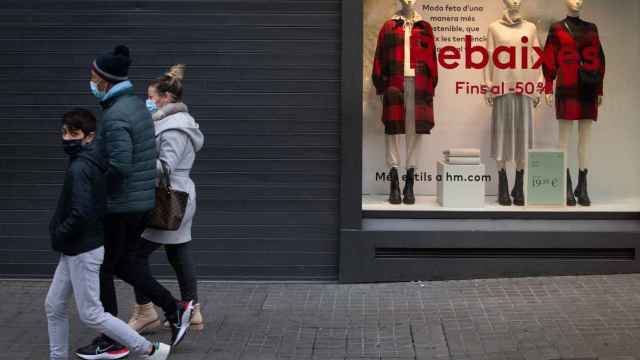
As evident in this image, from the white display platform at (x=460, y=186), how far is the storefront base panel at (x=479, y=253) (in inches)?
16.4

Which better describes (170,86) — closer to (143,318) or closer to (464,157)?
(143,318)

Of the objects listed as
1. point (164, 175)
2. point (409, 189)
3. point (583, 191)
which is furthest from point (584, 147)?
point (164, 175)

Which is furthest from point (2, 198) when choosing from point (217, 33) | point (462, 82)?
point (462, 82)

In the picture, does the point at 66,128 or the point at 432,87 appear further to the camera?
the point at 432,87

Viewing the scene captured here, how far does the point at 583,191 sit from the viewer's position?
9172 mm

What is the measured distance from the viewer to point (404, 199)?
9070mm

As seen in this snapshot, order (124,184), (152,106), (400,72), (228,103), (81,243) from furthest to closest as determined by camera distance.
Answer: (400,72)
(228,103)
(152,106)
(124,184)
(81,243)

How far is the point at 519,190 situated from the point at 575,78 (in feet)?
3.91

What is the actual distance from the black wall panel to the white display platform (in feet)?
3.73

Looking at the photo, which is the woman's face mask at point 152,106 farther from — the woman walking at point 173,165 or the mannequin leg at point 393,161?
the mannequin leg at point 393,161

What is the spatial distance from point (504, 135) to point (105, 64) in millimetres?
4385

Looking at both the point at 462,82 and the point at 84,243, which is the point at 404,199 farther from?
the point at 84,243

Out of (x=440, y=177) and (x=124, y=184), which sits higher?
(x=124, y=184)

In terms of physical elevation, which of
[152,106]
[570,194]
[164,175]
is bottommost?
[570,194]
